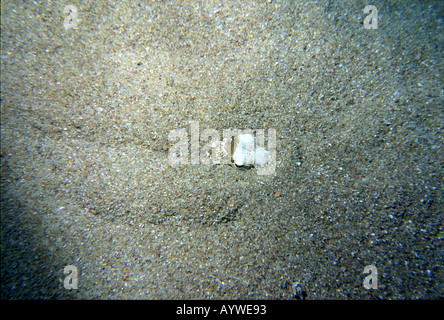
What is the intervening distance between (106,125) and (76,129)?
0.20 m

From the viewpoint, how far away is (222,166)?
1499 mm
